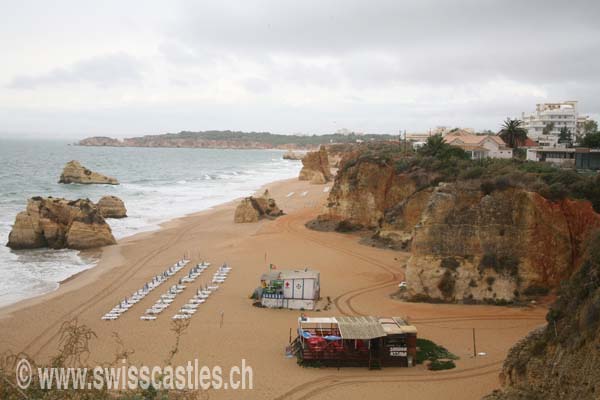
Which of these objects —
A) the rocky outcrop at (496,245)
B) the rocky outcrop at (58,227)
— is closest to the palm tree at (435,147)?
the rocky outcrop at (496,245)

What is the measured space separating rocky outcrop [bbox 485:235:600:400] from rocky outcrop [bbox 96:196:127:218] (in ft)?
122

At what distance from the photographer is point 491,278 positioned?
20.3 meters

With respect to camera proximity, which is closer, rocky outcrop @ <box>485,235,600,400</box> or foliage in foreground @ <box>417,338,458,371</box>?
rocky outcrop @ <box>485,235,600,400</box>

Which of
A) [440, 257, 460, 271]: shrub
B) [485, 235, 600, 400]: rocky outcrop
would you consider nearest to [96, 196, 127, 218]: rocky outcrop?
[440, 257, 460, 271]: shrub

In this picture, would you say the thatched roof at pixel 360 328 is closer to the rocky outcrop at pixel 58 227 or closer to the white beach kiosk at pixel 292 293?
the white beach kiosk at pixel 292 293

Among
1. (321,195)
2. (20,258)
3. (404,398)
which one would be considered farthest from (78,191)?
(404,398)

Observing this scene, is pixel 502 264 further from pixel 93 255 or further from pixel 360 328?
pixel 93 255

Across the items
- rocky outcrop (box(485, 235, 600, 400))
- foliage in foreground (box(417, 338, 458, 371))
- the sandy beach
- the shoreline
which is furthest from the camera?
the shoreline

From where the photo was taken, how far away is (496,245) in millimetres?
20578

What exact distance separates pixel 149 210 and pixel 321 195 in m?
20.2

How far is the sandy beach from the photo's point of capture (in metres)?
14.0

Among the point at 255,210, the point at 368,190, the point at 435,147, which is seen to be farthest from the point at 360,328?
the point at 255,210

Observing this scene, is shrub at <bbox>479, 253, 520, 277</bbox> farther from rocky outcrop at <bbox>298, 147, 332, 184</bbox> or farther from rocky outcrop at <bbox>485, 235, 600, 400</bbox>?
rocky outcrop at <bbox>298, 147, 332, 184</bbox>

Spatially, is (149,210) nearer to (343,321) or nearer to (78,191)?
(78,191)
